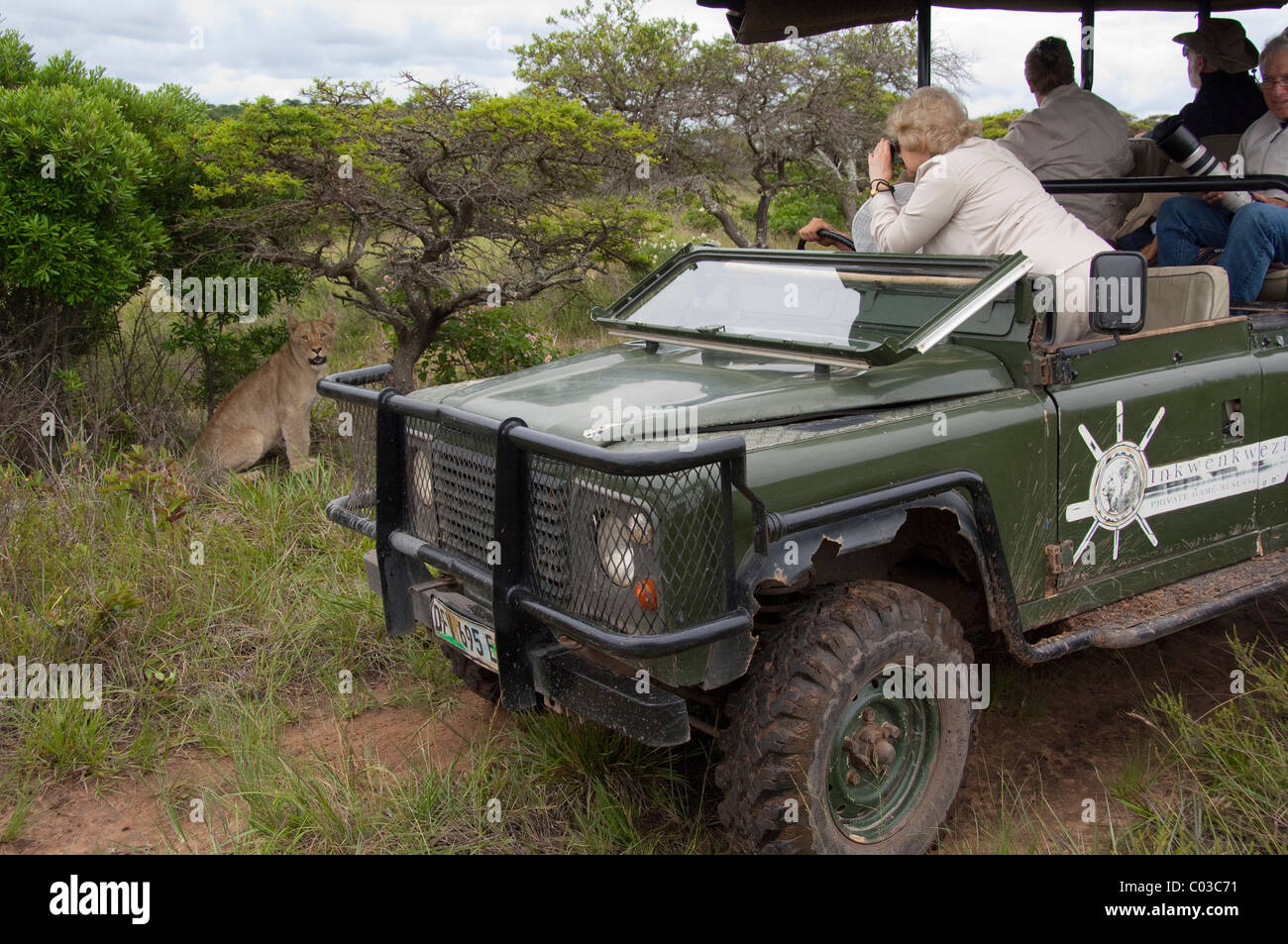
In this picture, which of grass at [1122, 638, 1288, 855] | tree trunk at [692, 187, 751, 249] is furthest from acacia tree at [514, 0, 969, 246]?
grass at [1122, 638, 1288, 855]

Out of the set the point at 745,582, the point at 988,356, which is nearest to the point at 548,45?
the point at 988,356

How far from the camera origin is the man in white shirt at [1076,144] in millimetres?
5352

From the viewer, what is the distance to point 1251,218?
15.2 ft

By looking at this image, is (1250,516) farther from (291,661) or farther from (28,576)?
(28,576)

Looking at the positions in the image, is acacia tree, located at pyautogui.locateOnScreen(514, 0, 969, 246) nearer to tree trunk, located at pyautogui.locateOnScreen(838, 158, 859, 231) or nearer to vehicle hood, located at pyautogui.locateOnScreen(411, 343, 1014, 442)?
tree trunk, located at pyautogui.locateOnScreen(838, 158, 859, 231)

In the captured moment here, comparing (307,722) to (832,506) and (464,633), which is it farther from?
(832,506)

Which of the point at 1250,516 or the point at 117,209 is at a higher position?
the point at 117,209

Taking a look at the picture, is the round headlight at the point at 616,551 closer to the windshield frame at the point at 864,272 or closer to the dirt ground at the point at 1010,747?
the windshield frame at the point at 864,272

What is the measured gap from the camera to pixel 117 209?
20.1ft

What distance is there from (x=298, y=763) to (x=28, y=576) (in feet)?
6.14

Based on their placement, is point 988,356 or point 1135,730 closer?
point 988,356

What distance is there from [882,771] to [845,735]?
187mm

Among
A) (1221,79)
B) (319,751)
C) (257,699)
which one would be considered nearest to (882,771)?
(319,751)

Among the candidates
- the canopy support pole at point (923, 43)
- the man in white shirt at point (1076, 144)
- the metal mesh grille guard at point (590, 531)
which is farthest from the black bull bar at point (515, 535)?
the man in white shirt at point (1076, 144)
